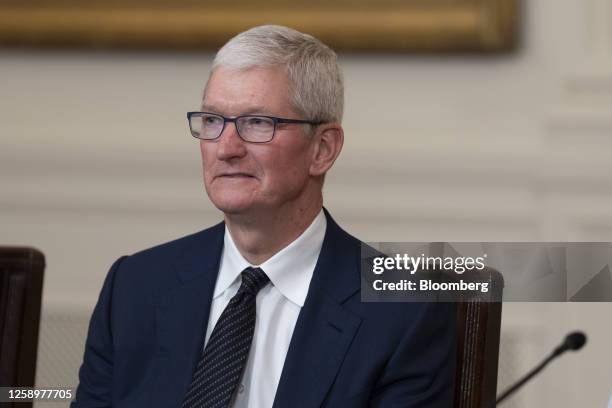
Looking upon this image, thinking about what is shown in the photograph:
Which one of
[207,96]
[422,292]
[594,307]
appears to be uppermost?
[207,96]

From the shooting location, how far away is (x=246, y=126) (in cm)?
254

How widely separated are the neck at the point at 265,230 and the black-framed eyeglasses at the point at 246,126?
0.17m

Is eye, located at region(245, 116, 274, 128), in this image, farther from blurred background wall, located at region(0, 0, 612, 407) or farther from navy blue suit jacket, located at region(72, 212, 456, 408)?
blurred background wall, located at region(0, 0, 612, 407)

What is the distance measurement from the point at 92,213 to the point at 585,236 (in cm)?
190

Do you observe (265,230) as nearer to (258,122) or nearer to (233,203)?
(233,203)

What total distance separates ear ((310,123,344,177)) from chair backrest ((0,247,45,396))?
0.66 m

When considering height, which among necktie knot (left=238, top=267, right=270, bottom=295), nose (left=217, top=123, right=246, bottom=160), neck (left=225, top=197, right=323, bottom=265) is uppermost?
nose (left=217, top=123, right=246, bottom=160)

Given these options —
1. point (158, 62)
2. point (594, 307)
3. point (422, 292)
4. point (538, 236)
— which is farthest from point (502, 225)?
point (422, 292)

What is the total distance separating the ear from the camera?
2.66 m

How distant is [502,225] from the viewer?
439cm

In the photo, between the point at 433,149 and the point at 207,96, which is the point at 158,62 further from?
the point at 207,96

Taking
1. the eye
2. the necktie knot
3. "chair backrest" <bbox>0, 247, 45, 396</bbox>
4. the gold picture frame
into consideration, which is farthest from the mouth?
the gold picture frame

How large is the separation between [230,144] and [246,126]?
5 cm

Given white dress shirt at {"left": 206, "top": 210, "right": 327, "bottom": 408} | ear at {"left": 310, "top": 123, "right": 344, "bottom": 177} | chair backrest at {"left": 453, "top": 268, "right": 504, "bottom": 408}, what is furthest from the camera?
ear at {"left": 310, "top": 123, "right": 344, "bottom": 177}
